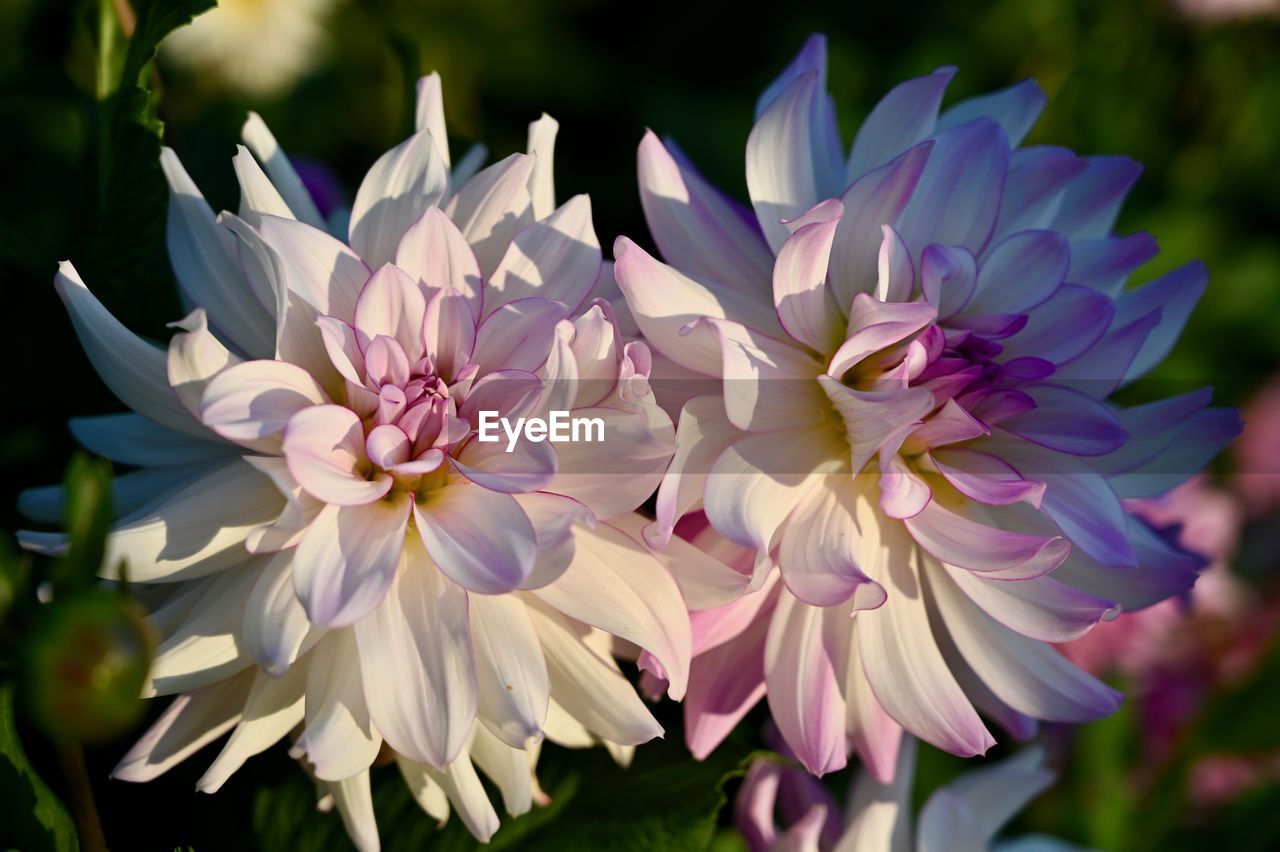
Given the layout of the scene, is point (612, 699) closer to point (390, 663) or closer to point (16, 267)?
point (390, 663)

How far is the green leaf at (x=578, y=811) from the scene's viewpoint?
0.55 meters

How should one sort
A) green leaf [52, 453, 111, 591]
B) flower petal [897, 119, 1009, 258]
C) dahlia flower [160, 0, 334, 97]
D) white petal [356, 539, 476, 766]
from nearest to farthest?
green leaf [52, 453, 111, 591] < white petal [356, 539, 476, 766] < flower petal [897, 119, 1009, 258] < dahlia flower [160, 0, 334, 97]

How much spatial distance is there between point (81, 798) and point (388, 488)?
18 cm

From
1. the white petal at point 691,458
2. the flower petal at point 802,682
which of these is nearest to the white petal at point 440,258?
the white petal at point 691,458

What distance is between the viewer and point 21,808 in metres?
0.46

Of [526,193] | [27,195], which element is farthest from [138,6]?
[27,195]

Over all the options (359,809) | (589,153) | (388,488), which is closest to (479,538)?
(388,488)

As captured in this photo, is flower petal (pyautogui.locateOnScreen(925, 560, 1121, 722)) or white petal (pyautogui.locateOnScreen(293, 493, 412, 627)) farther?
flower petal (pyautogui.locateOnScreen(925, 560, 1121, 722))

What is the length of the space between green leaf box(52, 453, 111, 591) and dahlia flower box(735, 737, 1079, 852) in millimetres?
412

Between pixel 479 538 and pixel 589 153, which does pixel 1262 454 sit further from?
pixel 479 538

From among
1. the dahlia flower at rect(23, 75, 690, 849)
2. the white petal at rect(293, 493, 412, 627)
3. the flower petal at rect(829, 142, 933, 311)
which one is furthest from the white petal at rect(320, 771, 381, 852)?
the flower petal at rect(829, 142, 933, 311)

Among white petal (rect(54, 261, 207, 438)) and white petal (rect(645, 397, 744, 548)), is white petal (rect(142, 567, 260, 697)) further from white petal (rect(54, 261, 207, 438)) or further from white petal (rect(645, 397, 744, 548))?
white petal (rect(645, 397, 744, 548))

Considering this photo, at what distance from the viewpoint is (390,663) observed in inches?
17.1

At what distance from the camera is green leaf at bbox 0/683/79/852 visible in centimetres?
45
